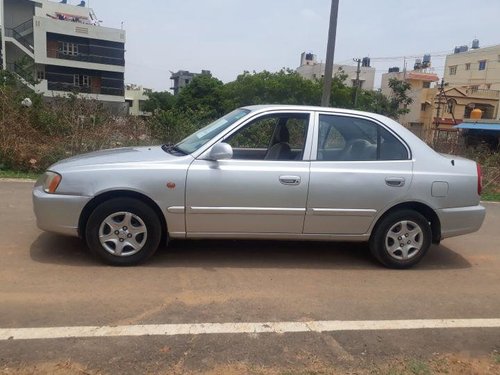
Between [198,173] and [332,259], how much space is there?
73.6 inches

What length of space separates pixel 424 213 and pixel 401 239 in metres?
0.39

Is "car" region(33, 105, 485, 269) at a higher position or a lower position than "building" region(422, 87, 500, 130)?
lower

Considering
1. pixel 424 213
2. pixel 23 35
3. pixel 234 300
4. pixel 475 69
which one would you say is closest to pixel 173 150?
pixel 234 300

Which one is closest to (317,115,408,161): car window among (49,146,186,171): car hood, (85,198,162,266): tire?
(49,146,186,171): car hood

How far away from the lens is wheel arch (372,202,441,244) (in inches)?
199

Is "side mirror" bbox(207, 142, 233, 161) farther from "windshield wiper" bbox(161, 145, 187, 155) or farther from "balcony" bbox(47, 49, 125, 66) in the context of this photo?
"balcony" bbox(47, 49, 125, 66)

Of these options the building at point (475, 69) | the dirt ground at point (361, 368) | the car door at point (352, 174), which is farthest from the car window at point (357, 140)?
the building at point (475, 69)

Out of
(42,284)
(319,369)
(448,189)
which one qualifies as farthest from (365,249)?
(42,284)

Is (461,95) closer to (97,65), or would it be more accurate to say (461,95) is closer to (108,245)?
(97,65)

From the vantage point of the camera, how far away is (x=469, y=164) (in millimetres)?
5273

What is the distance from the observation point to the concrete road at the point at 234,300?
3.15 m

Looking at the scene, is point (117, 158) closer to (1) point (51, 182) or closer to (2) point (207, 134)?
(1) point (51, 182)

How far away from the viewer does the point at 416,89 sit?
2544 inches

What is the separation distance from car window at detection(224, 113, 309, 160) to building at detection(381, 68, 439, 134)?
44502 mm
